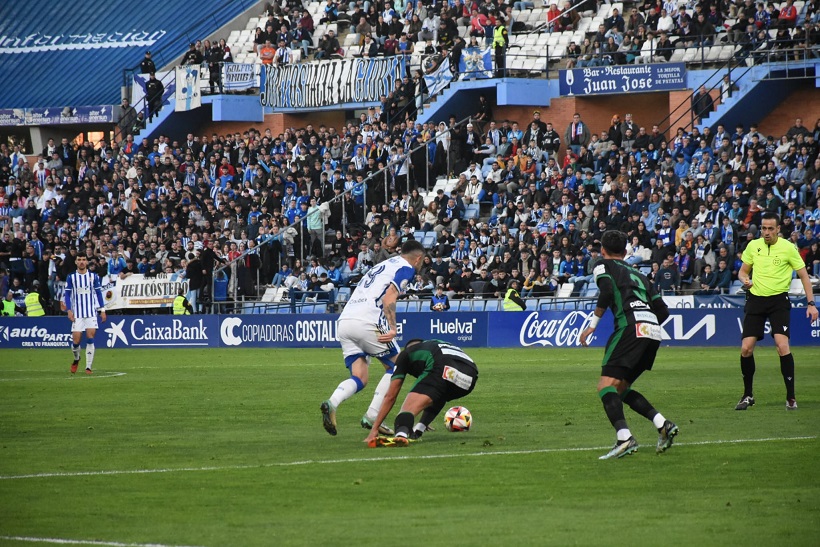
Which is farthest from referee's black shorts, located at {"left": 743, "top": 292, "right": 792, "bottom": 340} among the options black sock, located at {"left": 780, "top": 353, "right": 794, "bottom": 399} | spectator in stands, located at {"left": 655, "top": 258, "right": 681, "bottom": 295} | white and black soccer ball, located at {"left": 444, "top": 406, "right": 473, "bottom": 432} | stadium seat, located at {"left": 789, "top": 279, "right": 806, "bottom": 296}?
spectator in stands, located at {"left": 655, "top": 258, "right": 681, "bottom": 295}

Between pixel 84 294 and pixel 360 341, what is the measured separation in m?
14.1

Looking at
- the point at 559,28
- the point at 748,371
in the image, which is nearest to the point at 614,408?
the point at 748,371

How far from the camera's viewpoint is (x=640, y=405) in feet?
37.2

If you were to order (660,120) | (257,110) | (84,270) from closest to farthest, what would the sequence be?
(84,270) < (660,120) < (257,110)

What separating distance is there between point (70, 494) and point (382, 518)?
2568 mm

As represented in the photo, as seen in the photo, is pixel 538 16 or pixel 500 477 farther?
pixel 538 16

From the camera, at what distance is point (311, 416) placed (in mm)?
15797

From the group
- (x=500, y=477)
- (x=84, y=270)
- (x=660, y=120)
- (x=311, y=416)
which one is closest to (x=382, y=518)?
(x=500, y=477)

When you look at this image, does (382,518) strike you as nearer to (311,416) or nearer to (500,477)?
(500,477)

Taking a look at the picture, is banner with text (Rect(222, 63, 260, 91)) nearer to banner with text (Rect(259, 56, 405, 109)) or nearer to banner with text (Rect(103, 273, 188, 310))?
banner with text (Rect(259, 56, 405, 109))

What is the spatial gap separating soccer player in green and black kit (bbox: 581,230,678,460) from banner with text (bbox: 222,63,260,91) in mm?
40973

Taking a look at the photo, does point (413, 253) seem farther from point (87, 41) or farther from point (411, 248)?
point (87, 41)

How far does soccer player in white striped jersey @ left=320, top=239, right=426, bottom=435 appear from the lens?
13.0 m

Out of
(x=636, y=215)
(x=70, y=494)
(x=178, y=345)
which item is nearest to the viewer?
(x=70, y=494)
